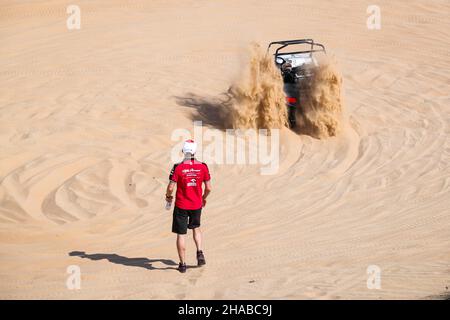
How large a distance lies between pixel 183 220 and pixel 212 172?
3.48 meters

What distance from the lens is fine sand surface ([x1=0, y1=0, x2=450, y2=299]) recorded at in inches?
303

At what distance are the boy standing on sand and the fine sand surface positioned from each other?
11.9 inches

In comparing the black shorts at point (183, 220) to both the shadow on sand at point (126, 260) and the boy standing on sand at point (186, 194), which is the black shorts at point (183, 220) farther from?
the shadow on sand at point (126, 260)

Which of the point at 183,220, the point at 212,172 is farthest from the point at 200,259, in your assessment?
the point at 212,172

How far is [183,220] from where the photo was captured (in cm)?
803

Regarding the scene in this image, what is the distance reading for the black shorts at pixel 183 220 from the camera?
8.00 m

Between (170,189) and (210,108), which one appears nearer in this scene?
(170,189)

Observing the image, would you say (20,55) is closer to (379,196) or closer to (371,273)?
(379,196)

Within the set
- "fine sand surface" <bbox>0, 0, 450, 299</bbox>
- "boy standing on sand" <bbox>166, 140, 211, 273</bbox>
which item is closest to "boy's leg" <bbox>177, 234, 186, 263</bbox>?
"boy standing on sand" <bbox>166, 140, 211, 273</bbox>

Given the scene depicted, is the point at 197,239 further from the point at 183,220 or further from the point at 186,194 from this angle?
the point at 186,194

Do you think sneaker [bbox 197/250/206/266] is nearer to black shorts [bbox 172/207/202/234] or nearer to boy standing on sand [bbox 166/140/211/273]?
boy standing on sand [bbox 166/140/211/273]

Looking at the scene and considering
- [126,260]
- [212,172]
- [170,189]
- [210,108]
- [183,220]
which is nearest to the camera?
[170,189]

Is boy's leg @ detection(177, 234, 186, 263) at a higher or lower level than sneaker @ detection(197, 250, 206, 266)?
higher
